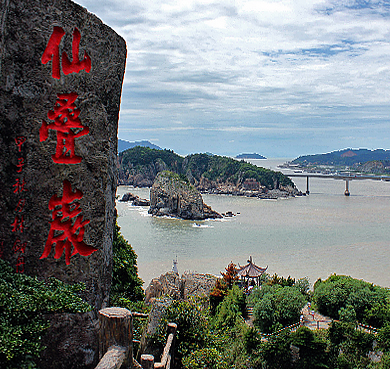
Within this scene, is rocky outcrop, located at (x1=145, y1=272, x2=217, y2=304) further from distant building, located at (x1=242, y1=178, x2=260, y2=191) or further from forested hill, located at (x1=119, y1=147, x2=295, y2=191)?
forested hill, located at (x1=119, y1=147, x2=295, y2=191)

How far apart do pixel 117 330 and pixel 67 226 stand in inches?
43.6

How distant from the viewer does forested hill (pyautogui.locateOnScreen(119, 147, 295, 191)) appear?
5116 cm

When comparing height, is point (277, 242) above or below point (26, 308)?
below

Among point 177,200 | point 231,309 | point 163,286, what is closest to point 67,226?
point 163,286

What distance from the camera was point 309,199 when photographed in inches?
1641

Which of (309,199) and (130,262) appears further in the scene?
(309,199)

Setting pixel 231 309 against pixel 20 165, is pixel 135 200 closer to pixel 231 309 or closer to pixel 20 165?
pixel 231 309

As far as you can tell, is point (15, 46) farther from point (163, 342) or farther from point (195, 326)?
point (195, 326)

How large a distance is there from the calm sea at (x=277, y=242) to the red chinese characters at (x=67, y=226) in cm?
1009

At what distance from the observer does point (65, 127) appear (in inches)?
129

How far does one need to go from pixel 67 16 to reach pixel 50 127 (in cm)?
94

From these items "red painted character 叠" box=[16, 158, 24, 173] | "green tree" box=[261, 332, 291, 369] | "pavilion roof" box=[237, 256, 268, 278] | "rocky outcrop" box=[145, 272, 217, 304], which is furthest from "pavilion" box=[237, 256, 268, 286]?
"red painted character 叠" box=[16, 158, 24, 173]

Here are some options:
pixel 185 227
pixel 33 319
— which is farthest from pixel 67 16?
pixel 185 227

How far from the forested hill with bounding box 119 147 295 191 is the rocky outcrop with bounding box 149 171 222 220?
1911 cm
